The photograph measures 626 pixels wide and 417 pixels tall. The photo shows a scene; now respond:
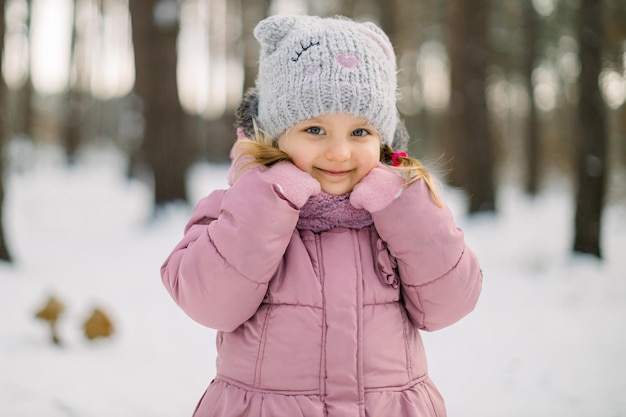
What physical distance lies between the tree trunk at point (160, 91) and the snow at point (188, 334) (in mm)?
545

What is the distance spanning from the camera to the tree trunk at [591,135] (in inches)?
264

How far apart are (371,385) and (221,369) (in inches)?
18.4

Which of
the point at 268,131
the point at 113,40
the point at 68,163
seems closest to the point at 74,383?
the point at 268,131

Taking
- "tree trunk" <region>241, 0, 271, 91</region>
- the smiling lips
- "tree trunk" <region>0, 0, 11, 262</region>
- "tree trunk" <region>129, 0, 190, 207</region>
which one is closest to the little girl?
the smiling lips

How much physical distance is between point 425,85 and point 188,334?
847 inches

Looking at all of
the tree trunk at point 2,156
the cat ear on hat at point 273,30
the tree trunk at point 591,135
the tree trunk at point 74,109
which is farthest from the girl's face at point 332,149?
the tree trunk at point 74,109

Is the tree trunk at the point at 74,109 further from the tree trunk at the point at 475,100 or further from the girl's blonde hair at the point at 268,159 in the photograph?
the girl's blonde hair at the point at 268,159

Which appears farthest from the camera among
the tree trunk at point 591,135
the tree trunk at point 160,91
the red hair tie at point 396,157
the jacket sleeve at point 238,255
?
the tree trunk at point 160,91

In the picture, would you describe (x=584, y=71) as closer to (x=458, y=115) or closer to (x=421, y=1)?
(x=458, y=115)

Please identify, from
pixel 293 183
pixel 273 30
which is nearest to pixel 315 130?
pixel 293 183

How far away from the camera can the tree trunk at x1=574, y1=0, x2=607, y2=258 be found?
6711 millimetres

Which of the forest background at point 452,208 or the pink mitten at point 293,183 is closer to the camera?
the pink mitten at point 293,183

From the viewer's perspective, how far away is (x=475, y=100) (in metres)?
9.57

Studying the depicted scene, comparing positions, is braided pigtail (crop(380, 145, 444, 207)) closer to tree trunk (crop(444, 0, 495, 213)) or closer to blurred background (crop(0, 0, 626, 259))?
blurred background (crop(0, 0, 626, 259))
